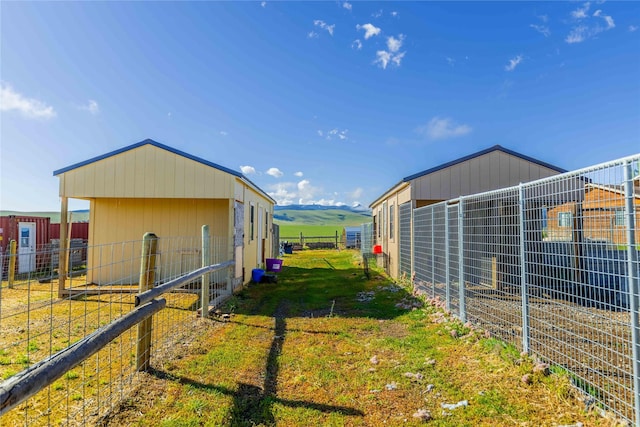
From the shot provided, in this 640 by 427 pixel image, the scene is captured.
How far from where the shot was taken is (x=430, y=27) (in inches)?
411

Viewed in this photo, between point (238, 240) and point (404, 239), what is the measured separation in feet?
15.8

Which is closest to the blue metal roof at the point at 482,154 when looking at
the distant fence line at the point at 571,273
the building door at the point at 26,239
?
the distant fence line at the point at 571,273

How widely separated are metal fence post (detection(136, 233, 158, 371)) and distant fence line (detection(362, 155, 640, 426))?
425 cm

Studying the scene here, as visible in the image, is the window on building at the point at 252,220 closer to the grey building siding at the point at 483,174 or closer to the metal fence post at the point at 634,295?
the grey building siding at the point at 483,174

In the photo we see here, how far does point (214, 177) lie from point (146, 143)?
2013 millimetres

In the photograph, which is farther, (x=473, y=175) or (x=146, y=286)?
(x=473, y=175)

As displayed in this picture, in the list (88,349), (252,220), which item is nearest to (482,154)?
(252,220)

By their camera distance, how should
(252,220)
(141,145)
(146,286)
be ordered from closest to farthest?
(146,286)
(141,145)
(252,220)

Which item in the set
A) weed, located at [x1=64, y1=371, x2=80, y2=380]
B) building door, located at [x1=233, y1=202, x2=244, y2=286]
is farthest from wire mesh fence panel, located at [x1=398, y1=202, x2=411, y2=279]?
weed, located at [x1=64, y1=371, x2=80, y2=380]

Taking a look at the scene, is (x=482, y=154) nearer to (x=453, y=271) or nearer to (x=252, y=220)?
(x=453, y=271)

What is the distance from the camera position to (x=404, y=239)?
393 inches

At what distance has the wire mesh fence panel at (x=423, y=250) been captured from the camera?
770 centimetres

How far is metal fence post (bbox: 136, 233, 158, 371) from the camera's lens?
3.84 meters

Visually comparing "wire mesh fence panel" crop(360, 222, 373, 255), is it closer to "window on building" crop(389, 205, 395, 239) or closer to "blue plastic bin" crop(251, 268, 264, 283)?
"window on building" crop(389, 205, 395, 239)
